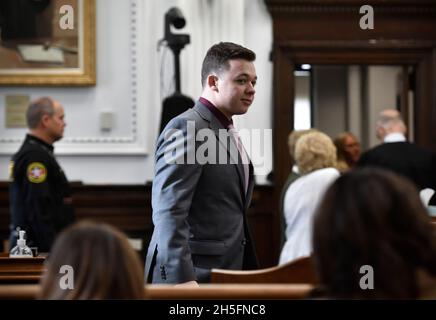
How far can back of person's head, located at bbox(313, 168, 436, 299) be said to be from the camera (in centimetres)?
162

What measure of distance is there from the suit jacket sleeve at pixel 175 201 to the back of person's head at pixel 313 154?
173cm

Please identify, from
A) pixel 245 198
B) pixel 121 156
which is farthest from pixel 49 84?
pixel 245 198

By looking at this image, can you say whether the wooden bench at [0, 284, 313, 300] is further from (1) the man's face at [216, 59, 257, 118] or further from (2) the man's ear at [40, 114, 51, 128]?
(2) the man's ear at [40, 114, 51, 128]

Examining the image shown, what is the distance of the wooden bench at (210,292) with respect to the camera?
216 cm

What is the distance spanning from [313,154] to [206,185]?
168 cm

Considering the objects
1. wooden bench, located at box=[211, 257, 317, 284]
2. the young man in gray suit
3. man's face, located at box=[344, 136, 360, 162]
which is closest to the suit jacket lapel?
the young man in gray suit

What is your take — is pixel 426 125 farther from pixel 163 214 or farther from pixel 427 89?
pixel 163 214

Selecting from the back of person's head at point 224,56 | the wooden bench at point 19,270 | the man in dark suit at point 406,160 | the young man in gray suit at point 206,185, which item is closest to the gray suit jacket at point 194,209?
the young man in gray suit at point 206,185

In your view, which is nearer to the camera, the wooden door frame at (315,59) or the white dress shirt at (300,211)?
the white dress shirt at (300,211)

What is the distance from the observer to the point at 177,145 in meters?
3.11

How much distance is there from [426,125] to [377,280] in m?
5.62

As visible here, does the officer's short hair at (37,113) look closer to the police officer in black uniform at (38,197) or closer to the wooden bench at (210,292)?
the police officer in black uniform at (38,197)

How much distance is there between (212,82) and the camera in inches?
130

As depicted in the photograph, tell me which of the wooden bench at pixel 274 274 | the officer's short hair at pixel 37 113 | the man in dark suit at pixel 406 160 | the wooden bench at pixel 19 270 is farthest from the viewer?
the man in dark suit at pixel 406 160
